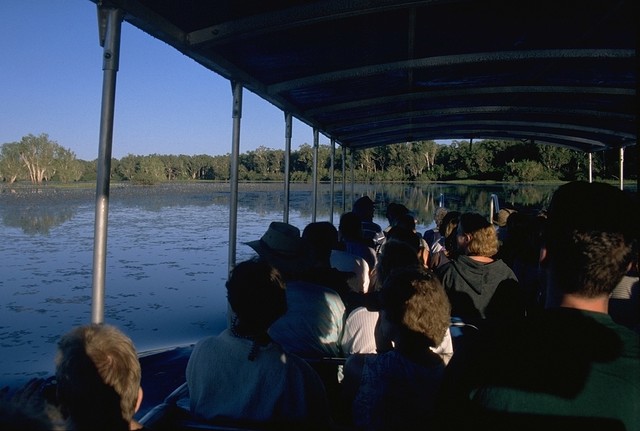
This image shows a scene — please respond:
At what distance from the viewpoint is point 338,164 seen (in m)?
29.8

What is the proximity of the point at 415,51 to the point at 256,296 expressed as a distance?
2.47 meters

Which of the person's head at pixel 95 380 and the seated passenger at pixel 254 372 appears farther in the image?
the seated passenger at pixel 254 372

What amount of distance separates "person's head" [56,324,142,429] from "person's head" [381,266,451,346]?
2.75ft

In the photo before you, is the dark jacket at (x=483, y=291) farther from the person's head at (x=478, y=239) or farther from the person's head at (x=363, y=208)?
the person's head at (x=363, y=208)

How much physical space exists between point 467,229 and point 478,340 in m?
2.15

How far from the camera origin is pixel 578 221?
1.10m

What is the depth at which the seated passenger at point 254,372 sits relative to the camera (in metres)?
1.72

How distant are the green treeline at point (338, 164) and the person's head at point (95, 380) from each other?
19.3 m

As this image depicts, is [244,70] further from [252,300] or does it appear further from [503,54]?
[252,300]

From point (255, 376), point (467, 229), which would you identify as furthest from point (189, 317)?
point (255, 376)

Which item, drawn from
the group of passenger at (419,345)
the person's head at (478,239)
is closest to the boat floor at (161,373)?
the group of passenger at (419,345)

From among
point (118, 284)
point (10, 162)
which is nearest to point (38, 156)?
point (10, 162)

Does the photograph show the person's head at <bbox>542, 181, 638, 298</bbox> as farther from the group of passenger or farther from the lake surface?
the lake surface

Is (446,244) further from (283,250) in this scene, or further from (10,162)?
(10,162)
